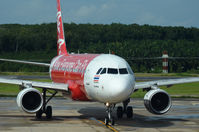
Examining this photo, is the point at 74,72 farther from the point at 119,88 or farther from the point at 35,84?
the point at 119,88

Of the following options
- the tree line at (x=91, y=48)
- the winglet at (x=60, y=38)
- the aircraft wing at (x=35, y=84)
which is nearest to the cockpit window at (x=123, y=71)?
the aircraft wing at (x=35, y=84)

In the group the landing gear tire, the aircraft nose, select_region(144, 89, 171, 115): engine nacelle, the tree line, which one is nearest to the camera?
the aircraft nose

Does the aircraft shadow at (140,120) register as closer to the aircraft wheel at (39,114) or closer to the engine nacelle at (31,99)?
the aircraft wheel at (39,114)

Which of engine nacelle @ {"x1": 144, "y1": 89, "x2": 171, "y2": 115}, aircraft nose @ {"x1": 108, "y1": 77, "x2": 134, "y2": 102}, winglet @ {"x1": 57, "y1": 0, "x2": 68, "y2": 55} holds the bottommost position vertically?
engine nacelle @ {"x1": 144, "y1": 89, "x2": 171, "y2": 115}

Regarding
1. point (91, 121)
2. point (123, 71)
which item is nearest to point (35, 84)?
point (91, 121)

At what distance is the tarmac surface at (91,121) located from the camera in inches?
905

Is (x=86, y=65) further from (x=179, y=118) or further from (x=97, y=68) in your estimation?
(x=179, y=118)

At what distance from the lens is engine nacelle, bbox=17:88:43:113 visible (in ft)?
82.2

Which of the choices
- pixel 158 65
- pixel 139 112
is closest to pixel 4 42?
pixel 158 65

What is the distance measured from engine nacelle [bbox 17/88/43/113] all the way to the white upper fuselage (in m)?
2.74

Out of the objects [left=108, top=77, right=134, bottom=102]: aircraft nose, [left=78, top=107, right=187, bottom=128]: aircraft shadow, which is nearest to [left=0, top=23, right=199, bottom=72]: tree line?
[left=78, top=107, right=187, bottom=128]: aircraft shadow

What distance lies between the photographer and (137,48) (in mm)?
124625

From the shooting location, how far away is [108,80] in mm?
22422

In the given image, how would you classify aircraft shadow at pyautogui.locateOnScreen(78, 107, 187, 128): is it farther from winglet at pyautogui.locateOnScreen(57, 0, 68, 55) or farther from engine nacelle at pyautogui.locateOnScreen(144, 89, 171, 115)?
winglet at pyautogui.locateOnScreen(57, 0, 68, 55)
